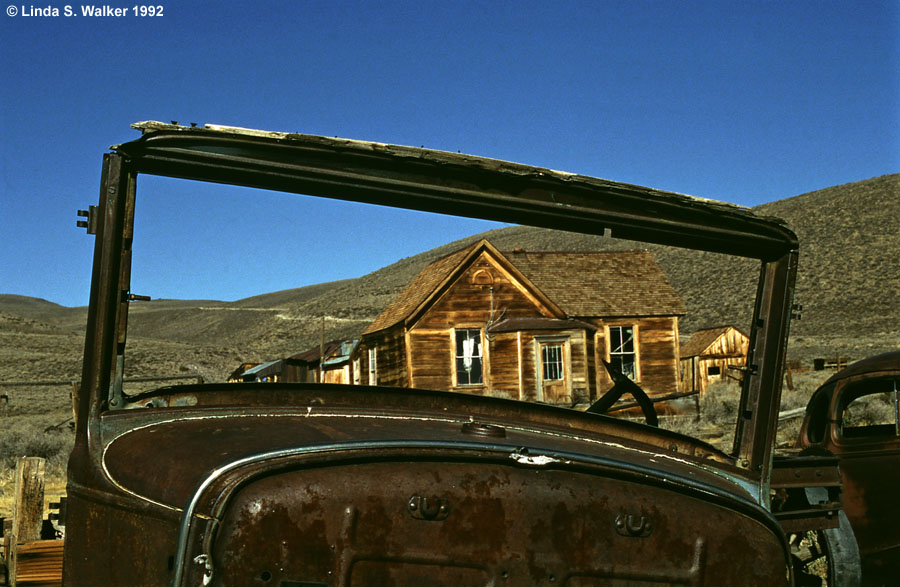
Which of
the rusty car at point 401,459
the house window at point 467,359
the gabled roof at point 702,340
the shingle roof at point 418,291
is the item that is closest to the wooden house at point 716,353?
the gabled roof at point 702,340

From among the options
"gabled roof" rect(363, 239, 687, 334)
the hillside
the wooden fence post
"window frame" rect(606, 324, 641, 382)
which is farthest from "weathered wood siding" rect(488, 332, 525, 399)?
the wooden fence post

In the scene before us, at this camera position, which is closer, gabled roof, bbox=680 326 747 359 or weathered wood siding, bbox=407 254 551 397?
weathered wood siding, bbox=407 254 551 397

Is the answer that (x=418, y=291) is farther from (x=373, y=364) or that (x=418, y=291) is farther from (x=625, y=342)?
(x=625, y=342)

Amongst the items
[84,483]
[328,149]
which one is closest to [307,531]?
[84,483]

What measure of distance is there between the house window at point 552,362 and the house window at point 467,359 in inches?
73.3

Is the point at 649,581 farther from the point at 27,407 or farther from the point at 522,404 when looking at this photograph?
the point at 27,407

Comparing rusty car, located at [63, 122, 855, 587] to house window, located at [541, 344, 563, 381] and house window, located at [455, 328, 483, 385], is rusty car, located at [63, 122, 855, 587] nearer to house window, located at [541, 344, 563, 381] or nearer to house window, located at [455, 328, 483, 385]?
house window, located at [455, 328, 483, 385]

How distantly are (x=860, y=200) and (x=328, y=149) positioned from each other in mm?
79136

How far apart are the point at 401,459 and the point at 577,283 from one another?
25.7 m

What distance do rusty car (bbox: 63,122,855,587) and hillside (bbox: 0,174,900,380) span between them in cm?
3274

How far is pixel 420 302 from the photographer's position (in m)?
24.2

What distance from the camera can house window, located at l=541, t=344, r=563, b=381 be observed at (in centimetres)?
2500

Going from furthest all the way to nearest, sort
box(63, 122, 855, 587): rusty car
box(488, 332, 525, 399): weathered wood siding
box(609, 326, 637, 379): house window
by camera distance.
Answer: box(609, 326, 637, 379): house window, box(488, 332, 525, 399): weathered wood siding, box(63, 122, 855, 587): rusty car

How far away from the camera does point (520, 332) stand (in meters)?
24.9
